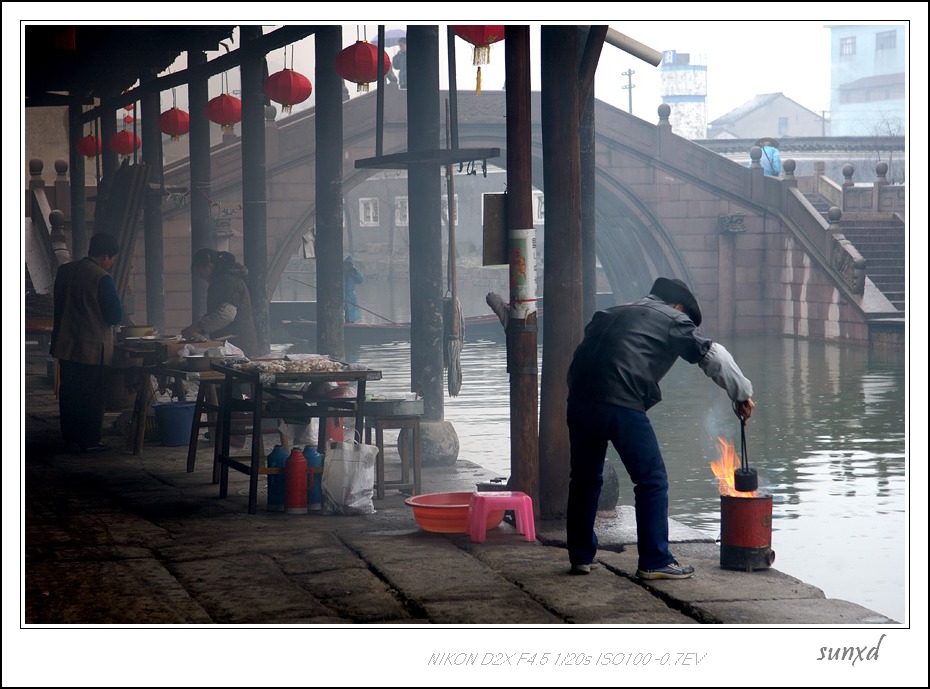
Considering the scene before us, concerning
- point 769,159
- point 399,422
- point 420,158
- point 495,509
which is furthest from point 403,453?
point 769,159

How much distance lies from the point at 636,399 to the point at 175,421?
553 centimetres

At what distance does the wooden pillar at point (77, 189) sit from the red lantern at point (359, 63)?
24.7ft

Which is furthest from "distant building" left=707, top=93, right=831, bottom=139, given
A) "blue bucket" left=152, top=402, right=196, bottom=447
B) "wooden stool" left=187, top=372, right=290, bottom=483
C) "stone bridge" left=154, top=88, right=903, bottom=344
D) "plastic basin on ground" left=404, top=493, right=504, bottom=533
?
"plastic basin on ground" left=404, top=493, right=504, bottom=533

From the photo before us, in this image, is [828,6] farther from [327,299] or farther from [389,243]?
[389,243]

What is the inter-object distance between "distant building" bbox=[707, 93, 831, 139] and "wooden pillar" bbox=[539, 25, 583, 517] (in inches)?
2312

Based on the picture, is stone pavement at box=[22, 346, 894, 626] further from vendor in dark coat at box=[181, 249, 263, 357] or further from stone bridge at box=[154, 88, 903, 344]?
stone bridge at box=[154, 88, 903, 344]

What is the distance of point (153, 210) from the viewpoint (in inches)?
730

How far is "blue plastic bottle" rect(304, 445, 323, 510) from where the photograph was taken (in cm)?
780

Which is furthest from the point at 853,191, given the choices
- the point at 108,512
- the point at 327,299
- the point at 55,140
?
the point at 108,512

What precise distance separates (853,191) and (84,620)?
26.8 metres

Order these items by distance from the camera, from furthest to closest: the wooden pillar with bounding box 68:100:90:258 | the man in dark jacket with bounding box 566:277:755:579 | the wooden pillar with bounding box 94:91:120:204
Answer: the wooden pillar with bounding box 68:100:90:258, the wooden pillar with bounding box 94:91:120:204, the man in dark jacket with bounding box 566:277:755:579

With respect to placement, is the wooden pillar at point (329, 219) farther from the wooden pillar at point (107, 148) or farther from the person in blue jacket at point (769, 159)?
the person in blue jacket at point (769, 159)

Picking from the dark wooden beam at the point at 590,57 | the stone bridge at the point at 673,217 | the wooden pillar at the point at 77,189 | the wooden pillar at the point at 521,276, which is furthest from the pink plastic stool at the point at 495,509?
the stone bridge at the point at 673,217

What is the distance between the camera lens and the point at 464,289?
5419cm
